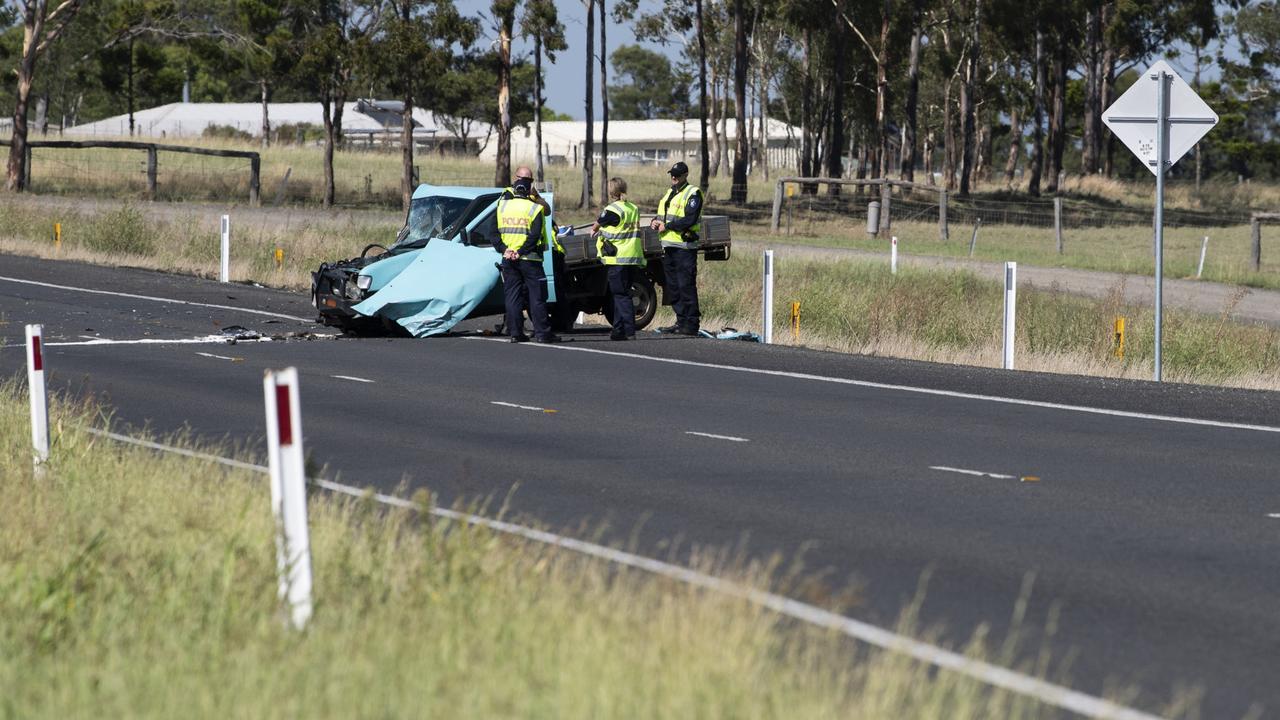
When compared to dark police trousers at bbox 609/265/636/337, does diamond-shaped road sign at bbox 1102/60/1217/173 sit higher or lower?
higher

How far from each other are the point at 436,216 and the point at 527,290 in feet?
6.30

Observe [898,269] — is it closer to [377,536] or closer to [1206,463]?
[1206,463]

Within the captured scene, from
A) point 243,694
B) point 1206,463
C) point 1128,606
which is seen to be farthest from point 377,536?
point 1206,463

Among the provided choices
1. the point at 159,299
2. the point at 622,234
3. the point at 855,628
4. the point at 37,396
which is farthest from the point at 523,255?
the point at 855,628

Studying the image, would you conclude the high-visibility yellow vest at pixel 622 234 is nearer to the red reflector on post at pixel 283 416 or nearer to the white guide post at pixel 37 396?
the white guide post at pixel 37 396

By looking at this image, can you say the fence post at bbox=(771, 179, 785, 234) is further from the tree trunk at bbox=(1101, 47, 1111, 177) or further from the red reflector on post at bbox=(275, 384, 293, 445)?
the red reflector on post at bbox=(275, 384, 293, 445)

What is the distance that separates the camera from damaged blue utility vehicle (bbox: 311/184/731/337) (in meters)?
19.0

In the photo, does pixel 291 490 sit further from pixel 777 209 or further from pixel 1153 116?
pixel 777 209

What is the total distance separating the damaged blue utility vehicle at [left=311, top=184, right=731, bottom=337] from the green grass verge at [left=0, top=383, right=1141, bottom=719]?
11.1 m

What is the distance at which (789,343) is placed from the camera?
2084 centimetres

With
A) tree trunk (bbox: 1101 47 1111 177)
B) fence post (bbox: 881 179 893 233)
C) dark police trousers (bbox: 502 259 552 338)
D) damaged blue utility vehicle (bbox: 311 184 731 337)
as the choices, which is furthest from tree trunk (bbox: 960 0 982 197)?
dark police trousers (bbox: 502 259 552 338)

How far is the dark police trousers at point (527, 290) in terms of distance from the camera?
1817cm

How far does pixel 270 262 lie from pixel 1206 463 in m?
20.8

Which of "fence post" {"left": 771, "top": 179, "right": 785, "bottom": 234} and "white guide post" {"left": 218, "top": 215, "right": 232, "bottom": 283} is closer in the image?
"white guide post" {"left": 218, "top": 215, "right": 232, "bottom": 283}
